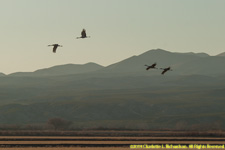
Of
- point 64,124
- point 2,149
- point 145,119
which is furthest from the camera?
point 145,119

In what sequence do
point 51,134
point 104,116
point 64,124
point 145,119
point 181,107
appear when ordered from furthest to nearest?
point 181,107, point 104,116, point 145,119, point 64,124, point 51,134

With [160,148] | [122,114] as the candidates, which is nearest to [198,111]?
[122,114]

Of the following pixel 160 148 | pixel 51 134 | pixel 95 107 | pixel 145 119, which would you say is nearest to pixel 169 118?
pixel 145 119

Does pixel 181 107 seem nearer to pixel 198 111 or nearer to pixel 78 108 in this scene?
pixel 198 111

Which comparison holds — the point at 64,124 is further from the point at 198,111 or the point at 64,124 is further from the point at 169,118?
the point at 198,111

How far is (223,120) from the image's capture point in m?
155

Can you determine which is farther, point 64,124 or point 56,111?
point 56,111

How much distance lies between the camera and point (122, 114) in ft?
614

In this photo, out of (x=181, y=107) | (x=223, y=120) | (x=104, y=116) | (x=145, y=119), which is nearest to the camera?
(x=223, y=120)

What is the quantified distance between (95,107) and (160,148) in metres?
142

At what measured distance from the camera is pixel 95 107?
648 ft

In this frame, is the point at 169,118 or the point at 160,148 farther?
the point at 169,118

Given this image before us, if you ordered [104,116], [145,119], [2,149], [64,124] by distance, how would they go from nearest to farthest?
[2,149] < [64,124] < [145,119] < [104,116]

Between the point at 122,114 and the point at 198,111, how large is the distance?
2575 cm
